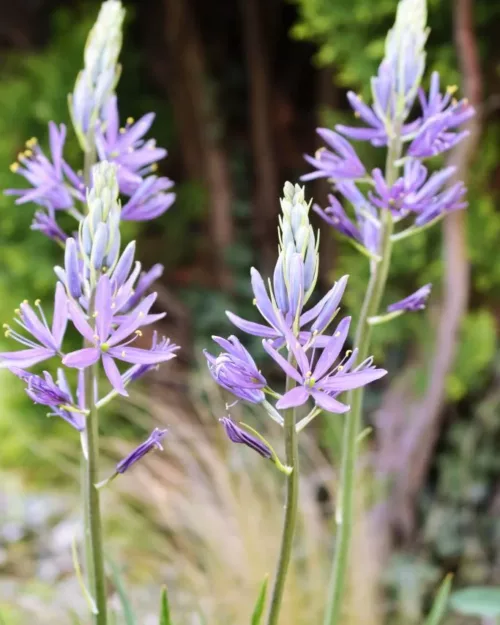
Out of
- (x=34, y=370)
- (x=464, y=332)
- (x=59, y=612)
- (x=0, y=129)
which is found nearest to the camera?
(x=59, y=612)

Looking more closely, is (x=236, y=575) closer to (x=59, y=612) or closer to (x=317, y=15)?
(x=59, y=612)

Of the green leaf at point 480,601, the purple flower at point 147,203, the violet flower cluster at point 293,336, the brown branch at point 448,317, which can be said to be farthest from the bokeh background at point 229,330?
the violet flower cluster at point 293,336

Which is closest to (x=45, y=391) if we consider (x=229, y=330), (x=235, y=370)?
(x=235, y=370)

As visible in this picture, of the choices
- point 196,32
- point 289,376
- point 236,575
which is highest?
point 196,32

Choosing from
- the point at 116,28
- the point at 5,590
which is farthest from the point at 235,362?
the point at 5,590

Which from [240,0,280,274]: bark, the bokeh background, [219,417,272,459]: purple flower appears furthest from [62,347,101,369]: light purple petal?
[240,0,280,274]: bark

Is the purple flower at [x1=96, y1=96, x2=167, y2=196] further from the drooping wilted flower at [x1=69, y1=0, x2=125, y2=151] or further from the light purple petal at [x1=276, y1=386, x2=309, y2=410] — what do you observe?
the light purple petal at [x1=276, y1=386, x2=309, y2=410]

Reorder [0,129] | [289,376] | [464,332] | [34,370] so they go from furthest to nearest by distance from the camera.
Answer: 1. [34,370]
2. [0,129]
3. [464,332]
4. [289,376]
